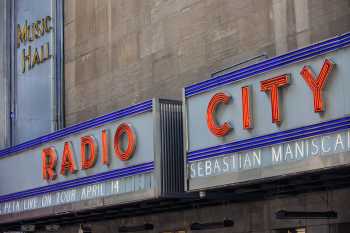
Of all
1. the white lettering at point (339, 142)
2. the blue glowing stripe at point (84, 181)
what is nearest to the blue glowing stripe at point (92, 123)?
the blue glowing stripe at point (84, 181)

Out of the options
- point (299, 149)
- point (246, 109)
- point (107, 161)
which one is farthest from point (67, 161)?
point (299, 149)

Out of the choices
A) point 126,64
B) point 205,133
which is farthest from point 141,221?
point 205,133

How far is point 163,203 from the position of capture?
70.0ft

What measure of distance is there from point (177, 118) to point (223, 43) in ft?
9.32

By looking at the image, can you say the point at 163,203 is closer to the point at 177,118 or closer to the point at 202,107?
the point at 177,118

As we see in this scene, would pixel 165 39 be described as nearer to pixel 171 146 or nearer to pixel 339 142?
pixel 171 146

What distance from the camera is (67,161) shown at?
22.7 metres

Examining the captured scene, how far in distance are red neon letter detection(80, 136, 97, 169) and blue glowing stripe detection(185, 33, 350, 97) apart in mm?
4023

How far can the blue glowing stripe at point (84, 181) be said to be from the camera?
19703 millimetres

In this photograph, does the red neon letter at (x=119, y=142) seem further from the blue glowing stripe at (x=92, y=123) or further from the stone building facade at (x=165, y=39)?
the stone building facade at (x=165, y=39)

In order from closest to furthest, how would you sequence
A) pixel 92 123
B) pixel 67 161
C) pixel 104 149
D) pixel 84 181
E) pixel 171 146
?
1. pixel 171 146
2. pixel 104 149
3. pixel 92 123
4. pixel 84 181
5. pixel 67 161

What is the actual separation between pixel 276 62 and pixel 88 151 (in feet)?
24.9

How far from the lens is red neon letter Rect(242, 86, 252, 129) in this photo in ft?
54.3

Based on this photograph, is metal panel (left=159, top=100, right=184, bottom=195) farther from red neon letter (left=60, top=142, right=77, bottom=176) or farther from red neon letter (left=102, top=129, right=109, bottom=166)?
red neon letter (left=60, top=142, right=77, bottom=176)
